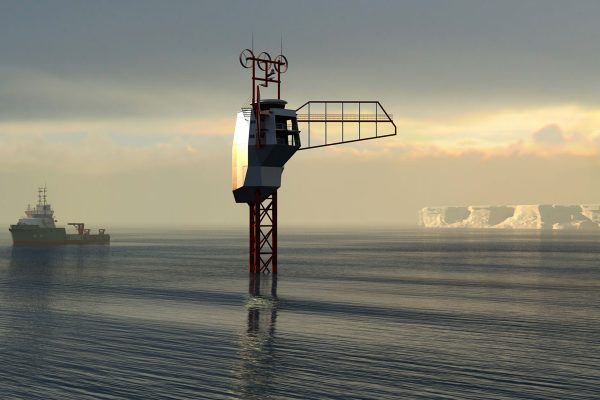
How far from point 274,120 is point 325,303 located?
20113 millimetres

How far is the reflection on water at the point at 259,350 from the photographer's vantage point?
25891mm

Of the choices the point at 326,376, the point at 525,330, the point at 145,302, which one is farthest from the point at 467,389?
the point at 145,302

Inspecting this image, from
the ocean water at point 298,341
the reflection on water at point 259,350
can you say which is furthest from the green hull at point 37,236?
the reflection on water at point 259,350

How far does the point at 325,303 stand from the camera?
54.5m

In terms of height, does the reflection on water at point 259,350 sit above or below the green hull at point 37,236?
below

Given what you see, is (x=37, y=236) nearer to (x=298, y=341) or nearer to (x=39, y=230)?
(x=39, y=230)

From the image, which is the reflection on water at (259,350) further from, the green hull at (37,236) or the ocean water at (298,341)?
the green hull at (37,236)

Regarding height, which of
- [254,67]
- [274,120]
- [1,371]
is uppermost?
[254,67]

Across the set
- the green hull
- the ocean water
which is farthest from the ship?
the ocean water

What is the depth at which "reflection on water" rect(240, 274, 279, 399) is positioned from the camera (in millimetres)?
25891

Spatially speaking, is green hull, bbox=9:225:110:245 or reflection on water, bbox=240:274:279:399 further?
green hull, bbox=9:225:110:245

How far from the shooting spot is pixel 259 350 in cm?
3334

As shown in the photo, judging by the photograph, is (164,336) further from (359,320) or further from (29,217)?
(29,217)

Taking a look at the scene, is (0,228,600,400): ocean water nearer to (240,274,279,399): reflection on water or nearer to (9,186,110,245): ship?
(240,274,279,399): reflection on water
